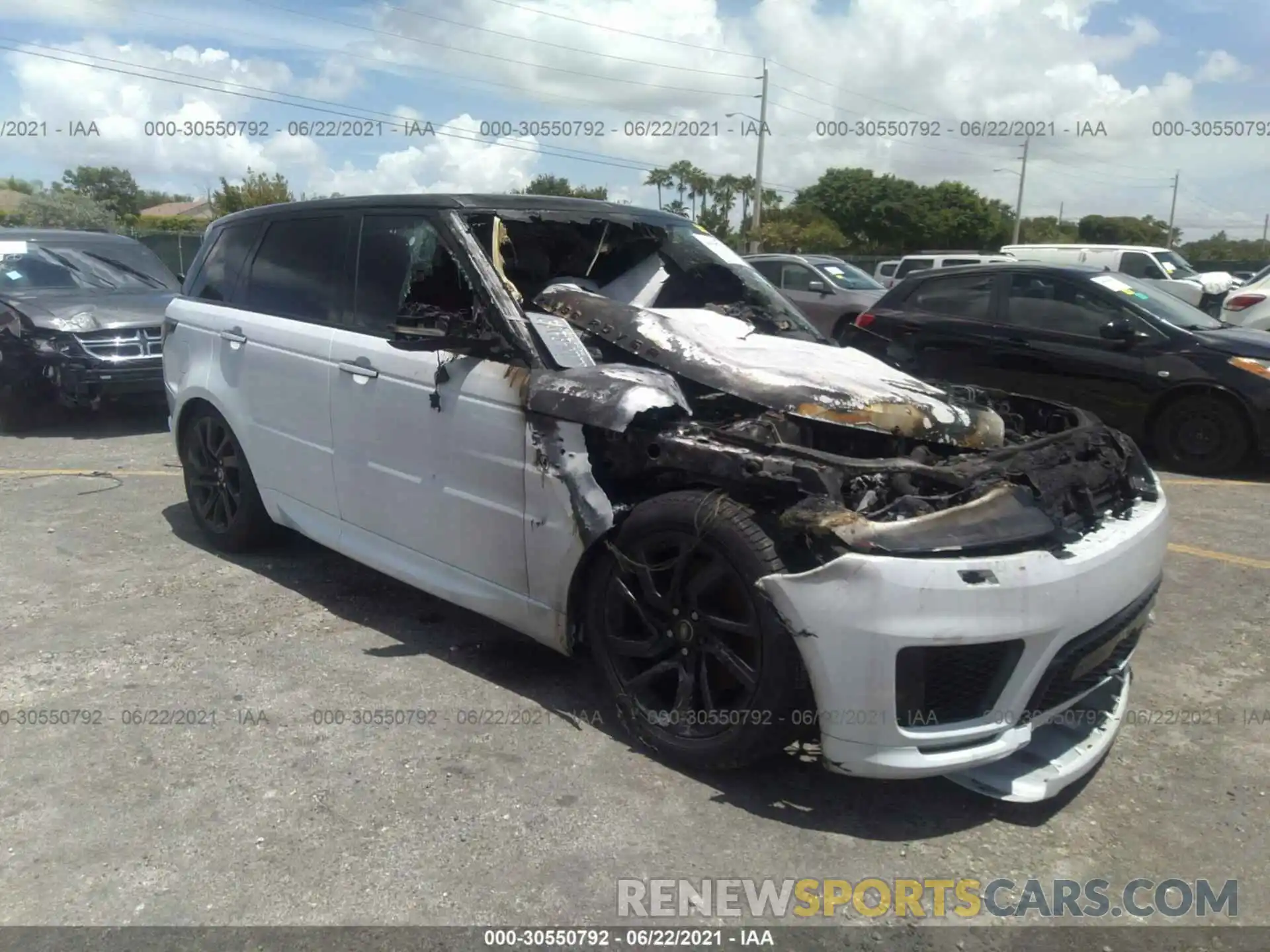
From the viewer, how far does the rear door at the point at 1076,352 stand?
752 cm

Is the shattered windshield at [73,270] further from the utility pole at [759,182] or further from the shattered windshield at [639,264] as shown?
the utility pole at [759,182]

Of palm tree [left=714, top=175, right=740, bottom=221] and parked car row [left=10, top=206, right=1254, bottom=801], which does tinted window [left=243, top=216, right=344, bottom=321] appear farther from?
palm tree [left=714, top=175, right=740, bottom=221]

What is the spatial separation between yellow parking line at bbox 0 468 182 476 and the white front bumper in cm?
596

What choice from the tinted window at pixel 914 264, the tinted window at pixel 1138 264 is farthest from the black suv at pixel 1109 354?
the tinted window at pixel 914 264

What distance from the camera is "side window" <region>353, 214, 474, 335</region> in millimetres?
3895

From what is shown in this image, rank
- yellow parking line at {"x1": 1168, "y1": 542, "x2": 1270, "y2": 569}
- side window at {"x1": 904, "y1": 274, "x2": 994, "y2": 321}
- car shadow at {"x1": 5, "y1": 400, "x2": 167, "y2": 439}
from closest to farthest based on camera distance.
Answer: yellow parking line at {"x1": 1168, "y1": 542, "x2": 1270, "y2": 569}
side window at {"x1": 904, "y1": 274, "x2": 994, "y2": 321}
car shadow at {"x1": 5, "y1": 400, "x2": 167, "y2": 439}

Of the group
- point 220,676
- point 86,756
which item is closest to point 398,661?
point 220,676

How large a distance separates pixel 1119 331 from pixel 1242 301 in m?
4.21

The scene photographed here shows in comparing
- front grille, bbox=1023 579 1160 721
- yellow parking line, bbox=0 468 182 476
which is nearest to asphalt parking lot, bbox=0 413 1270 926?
front grille, bbox=1023 579 1160 721

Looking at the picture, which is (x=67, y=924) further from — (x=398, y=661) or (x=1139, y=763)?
(x=1139, y=763)

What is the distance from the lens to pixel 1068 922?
2.60m

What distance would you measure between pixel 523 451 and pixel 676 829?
134 centimetres

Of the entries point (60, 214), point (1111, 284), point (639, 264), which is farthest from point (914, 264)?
point (60, 214)

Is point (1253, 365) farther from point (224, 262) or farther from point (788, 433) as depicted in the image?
point (224, 262)
